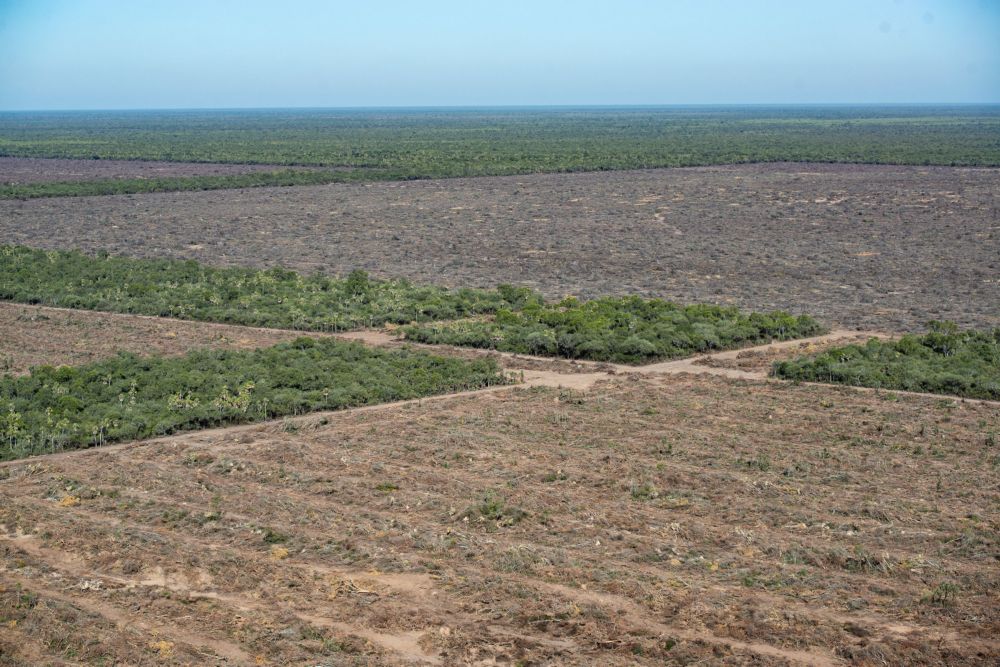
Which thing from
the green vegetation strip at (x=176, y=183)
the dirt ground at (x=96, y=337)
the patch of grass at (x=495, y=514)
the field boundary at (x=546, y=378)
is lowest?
the field boundary at (x=546, y=378)

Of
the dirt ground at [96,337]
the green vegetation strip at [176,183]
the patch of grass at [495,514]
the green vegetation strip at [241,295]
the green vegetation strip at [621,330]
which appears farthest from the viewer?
the green vegetation strip at [176,183]

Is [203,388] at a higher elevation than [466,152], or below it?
below

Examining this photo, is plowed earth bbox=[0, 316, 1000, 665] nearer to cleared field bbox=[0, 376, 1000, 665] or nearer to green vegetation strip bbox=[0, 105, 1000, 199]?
cleared field bbox=[0, 376, 1000, 665]

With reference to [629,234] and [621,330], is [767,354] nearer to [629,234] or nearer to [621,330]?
[621,330]

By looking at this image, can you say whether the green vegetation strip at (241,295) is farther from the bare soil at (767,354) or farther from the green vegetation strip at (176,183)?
the green vegetation strip at (176,183)

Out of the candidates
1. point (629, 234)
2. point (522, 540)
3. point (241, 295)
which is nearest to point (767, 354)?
point (522, 540)

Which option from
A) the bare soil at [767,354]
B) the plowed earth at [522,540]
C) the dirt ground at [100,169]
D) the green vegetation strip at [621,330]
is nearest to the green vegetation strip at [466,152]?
the dirt ground at [100,169]
